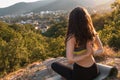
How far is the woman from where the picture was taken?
5.97 m


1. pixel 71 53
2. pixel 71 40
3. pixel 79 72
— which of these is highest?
pixel 71 40

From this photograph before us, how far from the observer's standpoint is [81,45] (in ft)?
20.3

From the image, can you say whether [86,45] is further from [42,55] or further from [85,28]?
[42,55]

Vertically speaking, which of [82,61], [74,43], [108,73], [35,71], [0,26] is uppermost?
[74,43]

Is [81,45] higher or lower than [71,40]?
lower

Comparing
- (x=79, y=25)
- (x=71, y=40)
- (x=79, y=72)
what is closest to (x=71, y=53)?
(x=71, y=40)

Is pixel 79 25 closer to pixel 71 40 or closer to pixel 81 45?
pixel 71 40

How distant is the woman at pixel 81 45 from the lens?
5.97m

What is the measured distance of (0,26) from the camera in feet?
247

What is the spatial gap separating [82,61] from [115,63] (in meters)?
3.01

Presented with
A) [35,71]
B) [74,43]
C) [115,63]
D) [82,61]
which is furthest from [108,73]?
[35,71]

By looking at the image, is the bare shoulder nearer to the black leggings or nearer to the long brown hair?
the long brown hair

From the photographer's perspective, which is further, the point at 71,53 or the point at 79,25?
the point at 79,25

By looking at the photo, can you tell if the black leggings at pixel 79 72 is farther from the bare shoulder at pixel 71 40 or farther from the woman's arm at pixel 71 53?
the bare shoulder at pixel 71 40
